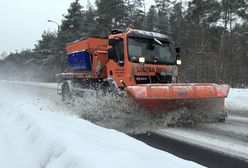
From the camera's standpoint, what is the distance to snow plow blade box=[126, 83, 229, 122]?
8.30 metres

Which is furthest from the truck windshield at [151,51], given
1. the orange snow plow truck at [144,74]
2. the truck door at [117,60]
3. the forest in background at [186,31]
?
the forest in background at [186,31]

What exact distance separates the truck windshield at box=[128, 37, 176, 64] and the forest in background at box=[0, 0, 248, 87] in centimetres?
921

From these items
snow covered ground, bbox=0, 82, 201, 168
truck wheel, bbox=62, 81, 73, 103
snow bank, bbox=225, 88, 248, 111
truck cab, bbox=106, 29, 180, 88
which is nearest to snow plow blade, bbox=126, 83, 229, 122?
truck cab, bbox=106, 29, 180, 88

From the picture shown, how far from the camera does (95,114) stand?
10156 millimetres

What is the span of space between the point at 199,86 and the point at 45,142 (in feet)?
15.9

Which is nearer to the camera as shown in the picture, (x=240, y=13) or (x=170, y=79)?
(x=170, y=79)

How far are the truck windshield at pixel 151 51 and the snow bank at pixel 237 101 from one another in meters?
3.71

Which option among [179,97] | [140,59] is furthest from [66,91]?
[179,97]

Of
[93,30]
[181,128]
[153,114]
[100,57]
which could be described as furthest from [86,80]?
[93,30]

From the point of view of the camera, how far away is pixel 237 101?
14.3m

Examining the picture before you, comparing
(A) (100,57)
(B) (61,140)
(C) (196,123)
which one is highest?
(A) (100,57)

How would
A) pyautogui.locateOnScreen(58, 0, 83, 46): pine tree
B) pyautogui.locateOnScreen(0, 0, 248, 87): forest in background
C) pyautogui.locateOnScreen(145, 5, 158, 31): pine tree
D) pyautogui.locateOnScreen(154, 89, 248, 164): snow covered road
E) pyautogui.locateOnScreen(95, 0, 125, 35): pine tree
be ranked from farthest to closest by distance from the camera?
pyautogui.locateOnScreen(58, 0, 83, 46): pine tree, pyautogui.locateOnScreen(145, 5, 158, 31): pine tree, pyautogui.locateOnScreen(95, 0, 125, 35): pine tree, pyautogui.locateOnScreen(0, 0, 248, 87): forest in background, pyautogui.locateOnScreen(154, 89, 248, 164): snow covered road

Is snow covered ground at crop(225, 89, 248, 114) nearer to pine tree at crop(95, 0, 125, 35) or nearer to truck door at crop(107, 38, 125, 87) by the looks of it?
truck door at crop(107, 38, 125, 87)

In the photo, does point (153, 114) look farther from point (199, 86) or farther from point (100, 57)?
point (100, 57)
